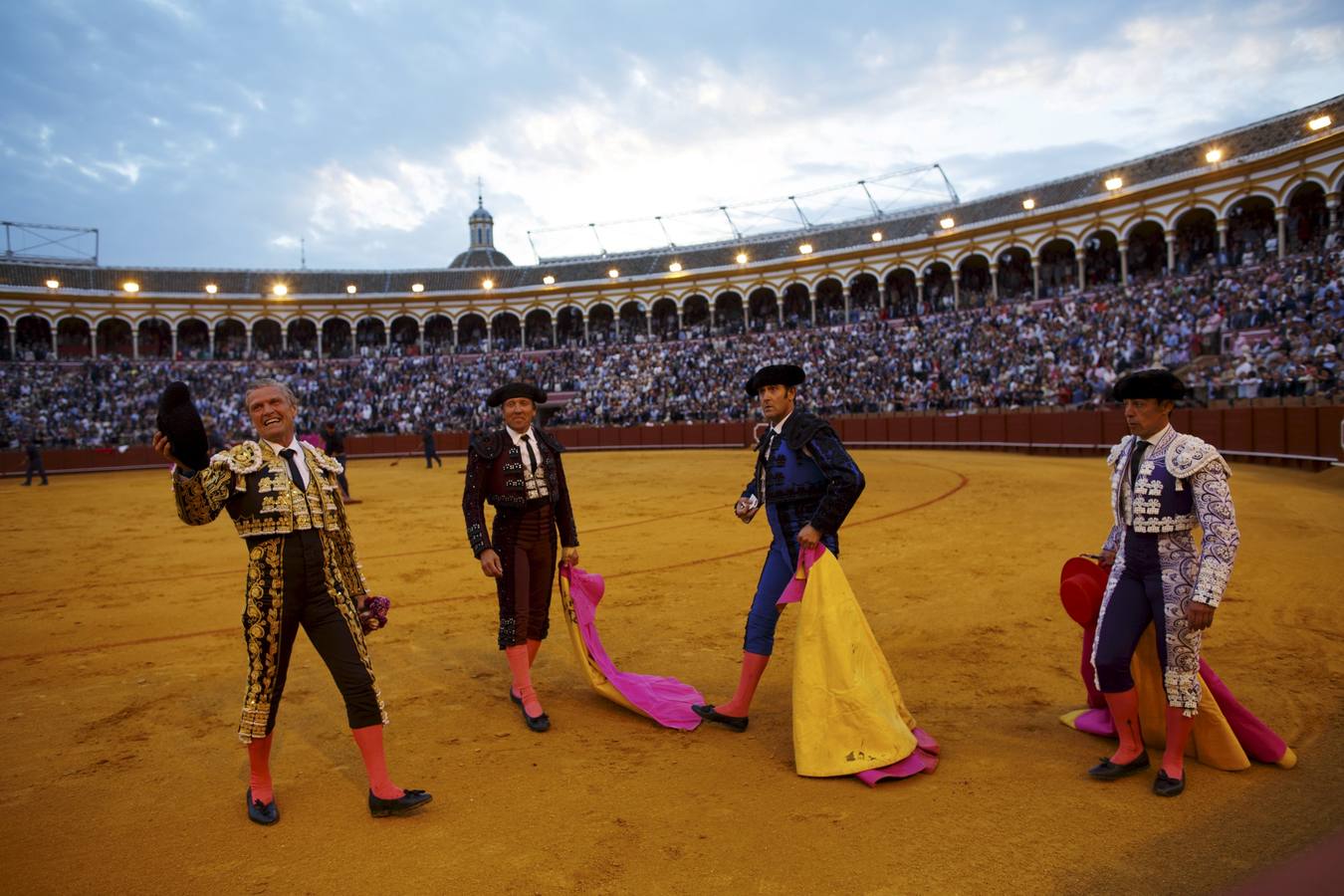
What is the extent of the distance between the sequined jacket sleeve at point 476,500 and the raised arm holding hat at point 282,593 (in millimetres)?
786

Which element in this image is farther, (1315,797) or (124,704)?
(124,704)

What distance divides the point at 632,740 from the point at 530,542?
99cm

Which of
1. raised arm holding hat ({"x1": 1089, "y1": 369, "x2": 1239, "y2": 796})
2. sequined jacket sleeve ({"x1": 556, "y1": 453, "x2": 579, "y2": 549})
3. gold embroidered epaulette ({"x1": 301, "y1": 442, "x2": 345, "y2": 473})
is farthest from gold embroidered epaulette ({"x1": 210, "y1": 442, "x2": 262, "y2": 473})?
raised arm holding hat ({"x1": 1089, "y1": 369, "x2": 1239, "y2": 796})

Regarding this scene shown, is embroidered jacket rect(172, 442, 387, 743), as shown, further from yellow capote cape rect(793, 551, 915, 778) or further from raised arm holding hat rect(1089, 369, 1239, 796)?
raised arm holding hat rect(1089, 369, 1239, 796)

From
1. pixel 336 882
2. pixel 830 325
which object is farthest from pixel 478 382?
pixel 336 882

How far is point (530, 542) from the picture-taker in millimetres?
3848

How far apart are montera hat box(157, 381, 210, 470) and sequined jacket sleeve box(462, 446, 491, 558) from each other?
1222mm

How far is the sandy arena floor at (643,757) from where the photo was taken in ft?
8.02

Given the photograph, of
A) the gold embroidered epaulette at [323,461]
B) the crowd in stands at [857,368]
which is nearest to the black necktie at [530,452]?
the gold embroidered epaulette at [323,461]

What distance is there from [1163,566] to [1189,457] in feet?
1.26

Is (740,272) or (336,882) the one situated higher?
(740,272)

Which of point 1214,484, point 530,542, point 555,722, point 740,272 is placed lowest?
point 555,722

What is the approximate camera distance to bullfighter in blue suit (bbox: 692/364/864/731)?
3414mm

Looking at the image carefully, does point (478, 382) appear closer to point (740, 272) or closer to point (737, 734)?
point (740, 272)
